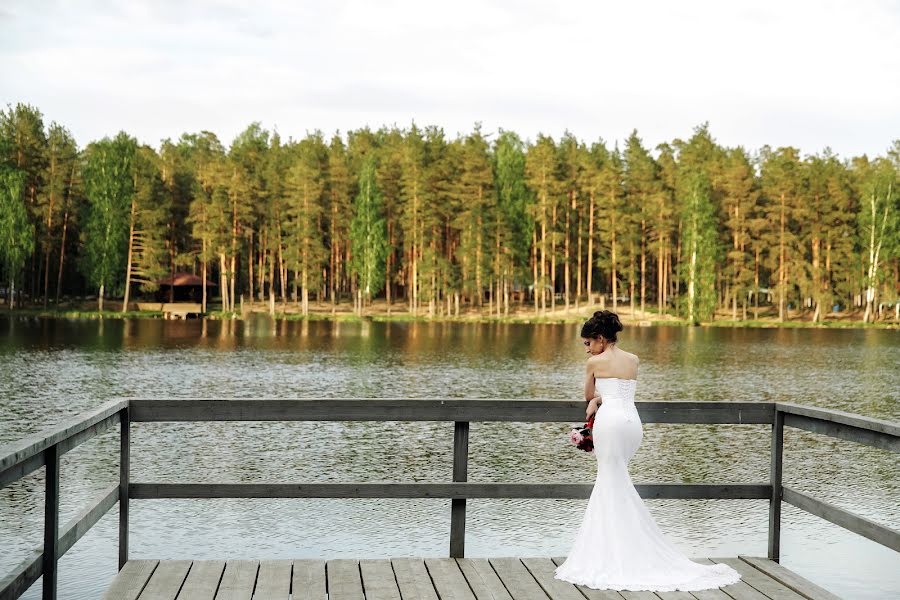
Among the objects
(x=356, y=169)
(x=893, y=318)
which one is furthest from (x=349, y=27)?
(x=893, y=318)

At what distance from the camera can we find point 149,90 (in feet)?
368

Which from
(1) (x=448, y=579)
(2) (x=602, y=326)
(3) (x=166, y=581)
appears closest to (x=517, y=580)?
(1) (x=448, y=579)

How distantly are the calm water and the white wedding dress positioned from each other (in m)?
5.45

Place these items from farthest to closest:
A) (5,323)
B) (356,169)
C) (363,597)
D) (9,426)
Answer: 1. (356,169)
2. (5,323)
3. (9,426)
4. (363,597)

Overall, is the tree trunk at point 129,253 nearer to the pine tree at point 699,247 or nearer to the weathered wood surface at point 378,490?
the pine tree at point 699,247

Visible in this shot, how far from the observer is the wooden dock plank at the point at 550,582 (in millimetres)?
5953

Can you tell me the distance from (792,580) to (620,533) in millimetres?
1128

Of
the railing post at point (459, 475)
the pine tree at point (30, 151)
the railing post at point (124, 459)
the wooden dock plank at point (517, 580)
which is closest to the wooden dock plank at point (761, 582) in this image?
the wooden dock plank at point (517, 580)

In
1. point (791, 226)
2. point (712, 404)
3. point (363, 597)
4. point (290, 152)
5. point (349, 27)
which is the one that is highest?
point (349, 27)

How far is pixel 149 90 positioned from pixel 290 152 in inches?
680

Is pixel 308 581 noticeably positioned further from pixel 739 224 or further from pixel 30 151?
pixel 739 224

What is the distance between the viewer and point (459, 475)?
6723mm

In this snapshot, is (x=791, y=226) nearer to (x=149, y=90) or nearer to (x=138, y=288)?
(x=138, y=288)

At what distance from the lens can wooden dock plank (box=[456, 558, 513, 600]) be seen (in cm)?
596
